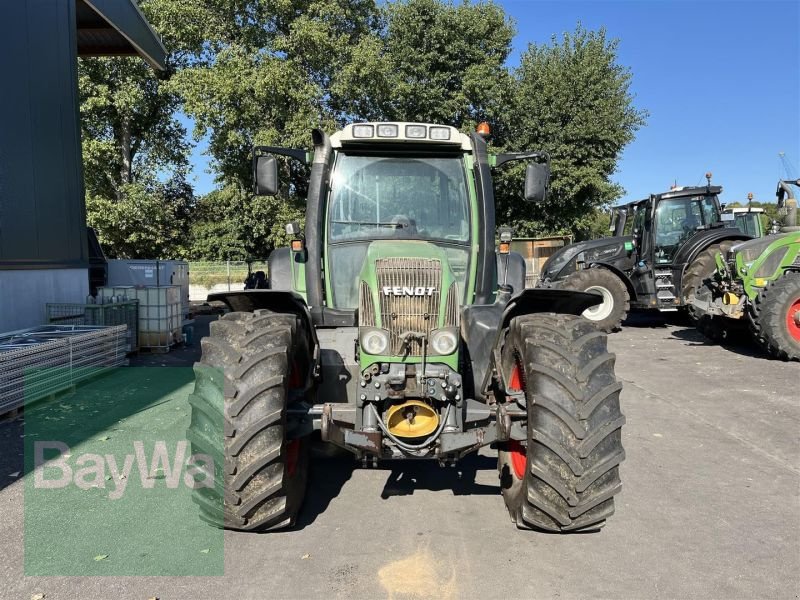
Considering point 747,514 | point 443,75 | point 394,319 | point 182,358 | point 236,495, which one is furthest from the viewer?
point 443,75

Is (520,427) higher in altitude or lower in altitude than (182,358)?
higher

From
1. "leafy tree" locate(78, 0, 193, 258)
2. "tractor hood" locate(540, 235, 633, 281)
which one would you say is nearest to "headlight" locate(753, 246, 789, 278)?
"tractor hood" locate(540, 235, 633, 281)

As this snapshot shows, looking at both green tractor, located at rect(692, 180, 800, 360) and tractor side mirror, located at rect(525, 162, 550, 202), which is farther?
green tractor, located at rect(692, 180, 800, 360)

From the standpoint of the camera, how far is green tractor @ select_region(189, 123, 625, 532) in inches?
132

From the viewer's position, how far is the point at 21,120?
30.5ft

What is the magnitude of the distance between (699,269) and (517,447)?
10149 millimetres

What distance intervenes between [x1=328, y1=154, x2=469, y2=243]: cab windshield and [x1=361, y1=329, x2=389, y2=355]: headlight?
125cm

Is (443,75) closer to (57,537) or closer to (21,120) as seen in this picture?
(21,120)

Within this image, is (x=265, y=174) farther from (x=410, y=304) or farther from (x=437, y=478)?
(x=437, y=478)

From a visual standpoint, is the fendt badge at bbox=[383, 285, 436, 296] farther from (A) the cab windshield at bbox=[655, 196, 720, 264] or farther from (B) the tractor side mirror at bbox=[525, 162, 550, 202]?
(A) the cab windshield at bbox=[655, 196, 720, 264]

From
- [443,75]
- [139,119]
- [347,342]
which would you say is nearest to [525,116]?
[443,75]

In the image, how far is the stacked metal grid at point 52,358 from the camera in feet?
21.6

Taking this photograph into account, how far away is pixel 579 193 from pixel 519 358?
77.6 ft

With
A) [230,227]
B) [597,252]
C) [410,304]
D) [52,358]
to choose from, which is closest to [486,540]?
[410,304]
